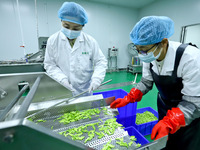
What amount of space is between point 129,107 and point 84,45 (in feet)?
3.45

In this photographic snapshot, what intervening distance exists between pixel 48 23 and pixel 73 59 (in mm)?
4334

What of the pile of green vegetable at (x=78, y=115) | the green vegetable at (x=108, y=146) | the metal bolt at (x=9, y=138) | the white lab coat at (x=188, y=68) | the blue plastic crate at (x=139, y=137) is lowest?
the blue plastic crate at (x=139, y=137)

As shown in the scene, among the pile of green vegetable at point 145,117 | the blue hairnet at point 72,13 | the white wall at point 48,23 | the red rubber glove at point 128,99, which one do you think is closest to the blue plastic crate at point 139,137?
the red rubber glove at point 128,99

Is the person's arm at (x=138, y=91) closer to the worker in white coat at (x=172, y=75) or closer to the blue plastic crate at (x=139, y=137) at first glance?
the worker in white coat at (x=172, y=75)

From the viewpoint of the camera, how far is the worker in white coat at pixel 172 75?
816 millimetres

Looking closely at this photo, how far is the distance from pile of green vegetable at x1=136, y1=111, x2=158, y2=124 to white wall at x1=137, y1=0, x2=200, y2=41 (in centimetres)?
387

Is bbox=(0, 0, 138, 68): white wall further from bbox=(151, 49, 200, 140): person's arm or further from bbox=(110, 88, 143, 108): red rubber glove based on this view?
bbox=(151, 49, 200, 140): person's arm

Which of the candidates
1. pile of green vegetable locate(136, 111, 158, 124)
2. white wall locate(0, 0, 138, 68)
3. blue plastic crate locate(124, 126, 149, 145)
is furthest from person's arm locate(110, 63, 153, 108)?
white wall locate(0, 0, 138, 68)

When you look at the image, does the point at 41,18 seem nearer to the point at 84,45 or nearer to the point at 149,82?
the point at 84,45

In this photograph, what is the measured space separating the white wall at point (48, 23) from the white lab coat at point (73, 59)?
103 inches

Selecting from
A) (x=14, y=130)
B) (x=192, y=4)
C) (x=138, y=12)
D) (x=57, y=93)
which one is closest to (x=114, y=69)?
(x=138, y=12)

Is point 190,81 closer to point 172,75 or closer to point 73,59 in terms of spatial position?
point 172,75

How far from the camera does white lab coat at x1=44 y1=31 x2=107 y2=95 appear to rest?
1.42 meters

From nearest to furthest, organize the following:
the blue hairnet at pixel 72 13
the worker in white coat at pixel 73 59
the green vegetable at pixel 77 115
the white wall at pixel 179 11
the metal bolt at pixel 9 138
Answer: the metal bolt at pixel 9 138 → the green vegetable at pixel 77 115 → the blue hairnet at pixel 72 13 → the worker in white coat at pixel 73 59 → the white wall at pixel 179 11
